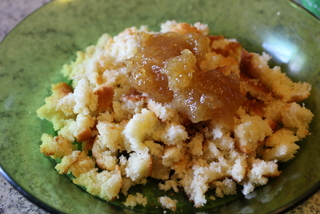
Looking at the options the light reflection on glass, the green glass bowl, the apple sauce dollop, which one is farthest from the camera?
the light reflection on glass

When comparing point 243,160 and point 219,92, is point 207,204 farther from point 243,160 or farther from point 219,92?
point 219,92

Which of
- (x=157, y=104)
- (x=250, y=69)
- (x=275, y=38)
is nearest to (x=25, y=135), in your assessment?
(x=157, y=104)

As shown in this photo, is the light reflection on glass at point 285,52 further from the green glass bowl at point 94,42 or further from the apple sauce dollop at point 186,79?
the apple sauce dollop at point 186,79

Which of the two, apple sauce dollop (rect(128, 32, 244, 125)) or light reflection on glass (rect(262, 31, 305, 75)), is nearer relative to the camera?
apple sauce dollop (rect(128, 32, 244, 125))

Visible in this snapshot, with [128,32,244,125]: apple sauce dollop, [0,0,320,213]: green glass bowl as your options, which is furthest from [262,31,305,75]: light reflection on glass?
[128,32,244,125]: apple sauce dollop

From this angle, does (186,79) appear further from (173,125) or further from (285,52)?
(285,52)

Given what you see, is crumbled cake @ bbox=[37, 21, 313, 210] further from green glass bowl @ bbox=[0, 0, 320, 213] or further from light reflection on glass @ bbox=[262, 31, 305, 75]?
light reflection on glass @ bbox=[262, 31, 305, 75]

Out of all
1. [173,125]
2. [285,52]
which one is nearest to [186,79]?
[173,125]
